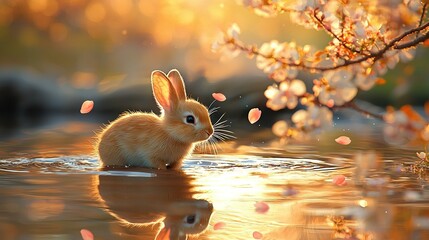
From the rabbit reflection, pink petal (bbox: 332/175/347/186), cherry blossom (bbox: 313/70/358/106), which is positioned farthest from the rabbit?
cherry blossom (bbox: 313/70/358/106)

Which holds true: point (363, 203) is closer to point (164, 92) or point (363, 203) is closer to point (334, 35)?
point (334, 35)

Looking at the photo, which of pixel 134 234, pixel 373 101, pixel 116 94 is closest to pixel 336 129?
pixel 373 101

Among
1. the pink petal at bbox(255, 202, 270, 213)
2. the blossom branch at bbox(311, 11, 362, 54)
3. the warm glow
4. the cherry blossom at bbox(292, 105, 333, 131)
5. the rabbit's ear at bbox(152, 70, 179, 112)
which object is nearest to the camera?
the cherry blossom at bbox(292, 105, 333, 131)

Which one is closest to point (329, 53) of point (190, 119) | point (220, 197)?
point (220, 197)

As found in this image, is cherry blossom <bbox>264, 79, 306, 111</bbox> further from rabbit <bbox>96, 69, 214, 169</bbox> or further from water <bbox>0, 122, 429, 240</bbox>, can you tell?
rabbit <bbox>96, 69, 214, 169</bbox>

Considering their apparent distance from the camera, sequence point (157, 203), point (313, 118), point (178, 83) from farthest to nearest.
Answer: point (178, 83) → point (157, 203) → point (313, 118)

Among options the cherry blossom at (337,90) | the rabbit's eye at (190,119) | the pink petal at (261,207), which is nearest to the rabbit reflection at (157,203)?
the pink petal at (261,207)
